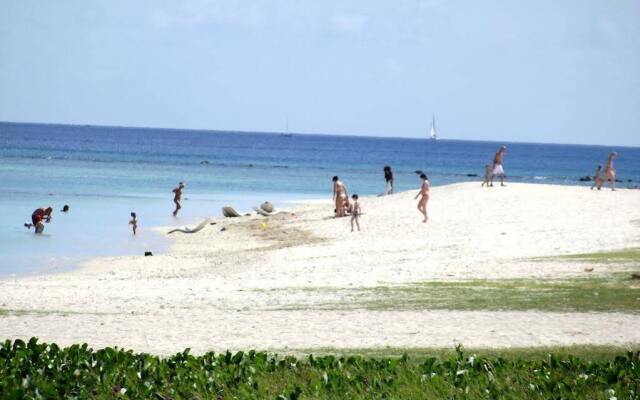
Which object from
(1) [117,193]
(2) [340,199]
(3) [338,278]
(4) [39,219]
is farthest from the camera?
(1) [117,193]

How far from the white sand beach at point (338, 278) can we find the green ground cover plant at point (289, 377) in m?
3.10

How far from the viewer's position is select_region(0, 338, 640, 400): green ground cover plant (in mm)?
9539

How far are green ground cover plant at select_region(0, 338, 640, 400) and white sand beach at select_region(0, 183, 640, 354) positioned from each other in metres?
3.10

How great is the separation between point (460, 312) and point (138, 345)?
5.38 meters

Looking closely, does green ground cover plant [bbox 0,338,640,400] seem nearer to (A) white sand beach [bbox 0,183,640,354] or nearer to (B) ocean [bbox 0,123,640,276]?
(A) white sand beach [bbox 0,183,640,354]

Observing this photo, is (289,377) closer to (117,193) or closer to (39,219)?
(39,219)

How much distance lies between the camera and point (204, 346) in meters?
13.7

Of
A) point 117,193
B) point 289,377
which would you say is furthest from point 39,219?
point 289,377

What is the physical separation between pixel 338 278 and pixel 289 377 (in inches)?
449

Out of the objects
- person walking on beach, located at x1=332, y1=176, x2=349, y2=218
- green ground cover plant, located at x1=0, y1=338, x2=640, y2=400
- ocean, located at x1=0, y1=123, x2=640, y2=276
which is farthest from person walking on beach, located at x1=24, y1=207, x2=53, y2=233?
green ground cover plant, located at x1=0, y1=338, x2=640, y2=400

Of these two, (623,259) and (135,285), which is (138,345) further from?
(623,259)

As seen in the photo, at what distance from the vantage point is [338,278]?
2167cm

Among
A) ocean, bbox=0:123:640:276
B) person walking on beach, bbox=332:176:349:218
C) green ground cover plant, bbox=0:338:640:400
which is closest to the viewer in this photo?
green ground cover plant, bbox=0:338:640:400

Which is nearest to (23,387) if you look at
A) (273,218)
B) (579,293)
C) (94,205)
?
(579,293)
